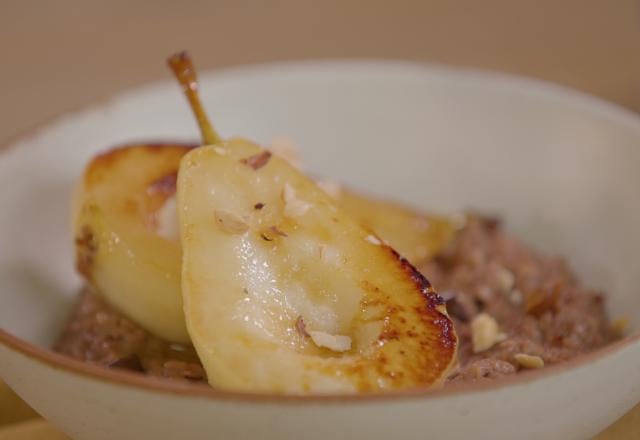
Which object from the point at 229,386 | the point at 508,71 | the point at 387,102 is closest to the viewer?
the point at 229,386

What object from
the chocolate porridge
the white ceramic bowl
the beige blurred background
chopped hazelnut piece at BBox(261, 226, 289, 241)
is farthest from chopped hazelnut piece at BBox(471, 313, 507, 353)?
the beige blurred background

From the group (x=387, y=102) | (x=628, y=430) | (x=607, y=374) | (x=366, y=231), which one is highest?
(x=387, y=102)

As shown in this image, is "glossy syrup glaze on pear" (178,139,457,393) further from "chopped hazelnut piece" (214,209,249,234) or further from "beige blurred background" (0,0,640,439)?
"beige blurred background" (0,0,640,439)

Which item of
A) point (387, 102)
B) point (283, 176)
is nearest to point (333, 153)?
point (387, 102)

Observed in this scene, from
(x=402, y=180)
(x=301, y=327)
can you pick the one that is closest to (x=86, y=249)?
(x=301, y=327)

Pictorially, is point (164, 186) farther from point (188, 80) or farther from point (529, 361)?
point (529, 361)

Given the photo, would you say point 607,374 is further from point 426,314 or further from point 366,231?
point 366,231

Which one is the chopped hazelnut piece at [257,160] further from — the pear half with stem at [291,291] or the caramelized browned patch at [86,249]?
the caramelized browned patch at [86,249]
